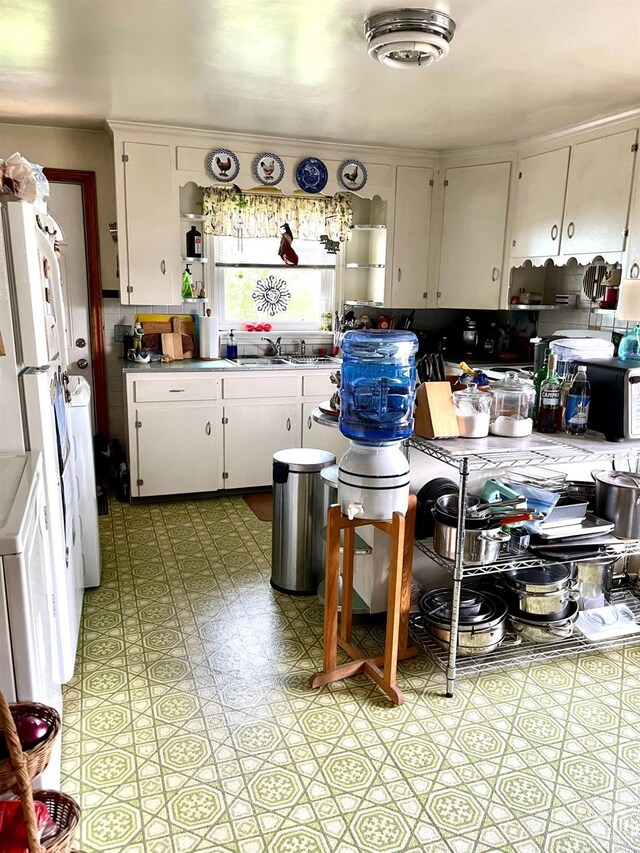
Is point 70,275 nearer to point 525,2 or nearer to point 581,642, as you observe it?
point 525,2

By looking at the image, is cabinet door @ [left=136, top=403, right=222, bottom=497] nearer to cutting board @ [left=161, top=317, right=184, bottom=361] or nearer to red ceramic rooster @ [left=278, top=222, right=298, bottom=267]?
cutting board @ [left=161, top=317, right=184, bottom=361]

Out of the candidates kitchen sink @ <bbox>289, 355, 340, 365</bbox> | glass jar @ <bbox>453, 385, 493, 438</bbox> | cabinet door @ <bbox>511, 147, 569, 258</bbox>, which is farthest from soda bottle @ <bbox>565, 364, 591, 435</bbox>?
kitchen sink @ <bbox>289, 355, 340, 365</bbox>

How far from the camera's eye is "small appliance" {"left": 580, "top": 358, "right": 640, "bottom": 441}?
2.36m

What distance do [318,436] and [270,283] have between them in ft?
4.26

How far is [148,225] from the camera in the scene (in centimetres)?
430

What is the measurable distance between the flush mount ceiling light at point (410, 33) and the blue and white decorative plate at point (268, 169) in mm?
1913

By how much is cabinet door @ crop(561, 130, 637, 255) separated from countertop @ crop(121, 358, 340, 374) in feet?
5.86

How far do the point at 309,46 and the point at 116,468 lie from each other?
10.00 ft

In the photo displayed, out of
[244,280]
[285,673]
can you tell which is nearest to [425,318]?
[244,280]

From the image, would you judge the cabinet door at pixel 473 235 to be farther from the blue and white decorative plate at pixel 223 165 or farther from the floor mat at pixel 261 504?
the floor mat at pixel 261 504

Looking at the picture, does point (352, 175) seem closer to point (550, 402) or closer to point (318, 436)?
point (318, 436)

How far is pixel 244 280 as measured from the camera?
4.98 meters

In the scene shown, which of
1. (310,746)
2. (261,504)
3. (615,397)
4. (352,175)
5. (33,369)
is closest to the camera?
(33,369)

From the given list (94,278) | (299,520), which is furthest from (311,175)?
(299,520)
